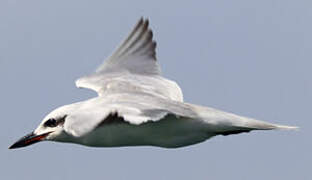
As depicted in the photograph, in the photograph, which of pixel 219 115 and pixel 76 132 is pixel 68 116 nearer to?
pixel 76 132

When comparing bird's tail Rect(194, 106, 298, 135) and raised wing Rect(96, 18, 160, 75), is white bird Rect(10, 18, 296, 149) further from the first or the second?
raised wing Rect(96, 18, 160, 75)

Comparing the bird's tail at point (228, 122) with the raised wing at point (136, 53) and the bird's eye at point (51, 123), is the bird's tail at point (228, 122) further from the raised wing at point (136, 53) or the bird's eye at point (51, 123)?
the raised wing at point (136, 53)

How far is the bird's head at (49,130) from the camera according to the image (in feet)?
43.5

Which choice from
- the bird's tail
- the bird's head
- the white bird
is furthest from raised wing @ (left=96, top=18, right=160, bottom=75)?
the bird's tail

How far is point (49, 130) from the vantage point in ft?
44.2

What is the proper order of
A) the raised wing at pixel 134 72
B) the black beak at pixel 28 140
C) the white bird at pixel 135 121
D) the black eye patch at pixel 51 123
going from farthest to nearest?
the raised wing at pixel 134 72, the black beak at pixel 28 140, the black eye patch at pixel 51 123, the white bird at pixel 135 121

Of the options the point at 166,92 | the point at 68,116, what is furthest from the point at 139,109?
the point at 166,92

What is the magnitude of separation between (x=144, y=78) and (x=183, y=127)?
9.72ft

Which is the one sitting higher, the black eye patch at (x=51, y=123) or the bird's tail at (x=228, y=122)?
the bird's tail at (x=228, y=122)

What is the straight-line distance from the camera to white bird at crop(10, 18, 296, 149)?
11641 millimetres


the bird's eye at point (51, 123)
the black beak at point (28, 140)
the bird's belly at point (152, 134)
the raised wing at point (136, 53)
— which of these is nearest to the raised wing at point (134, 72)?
the raised wing at point (136, 53)

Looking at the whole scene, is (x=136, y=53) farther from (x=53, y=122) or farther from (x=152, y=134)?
(x=152, y=134)

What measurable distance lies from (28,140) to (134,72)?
3.51m

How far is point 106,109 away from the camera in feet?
38.6
